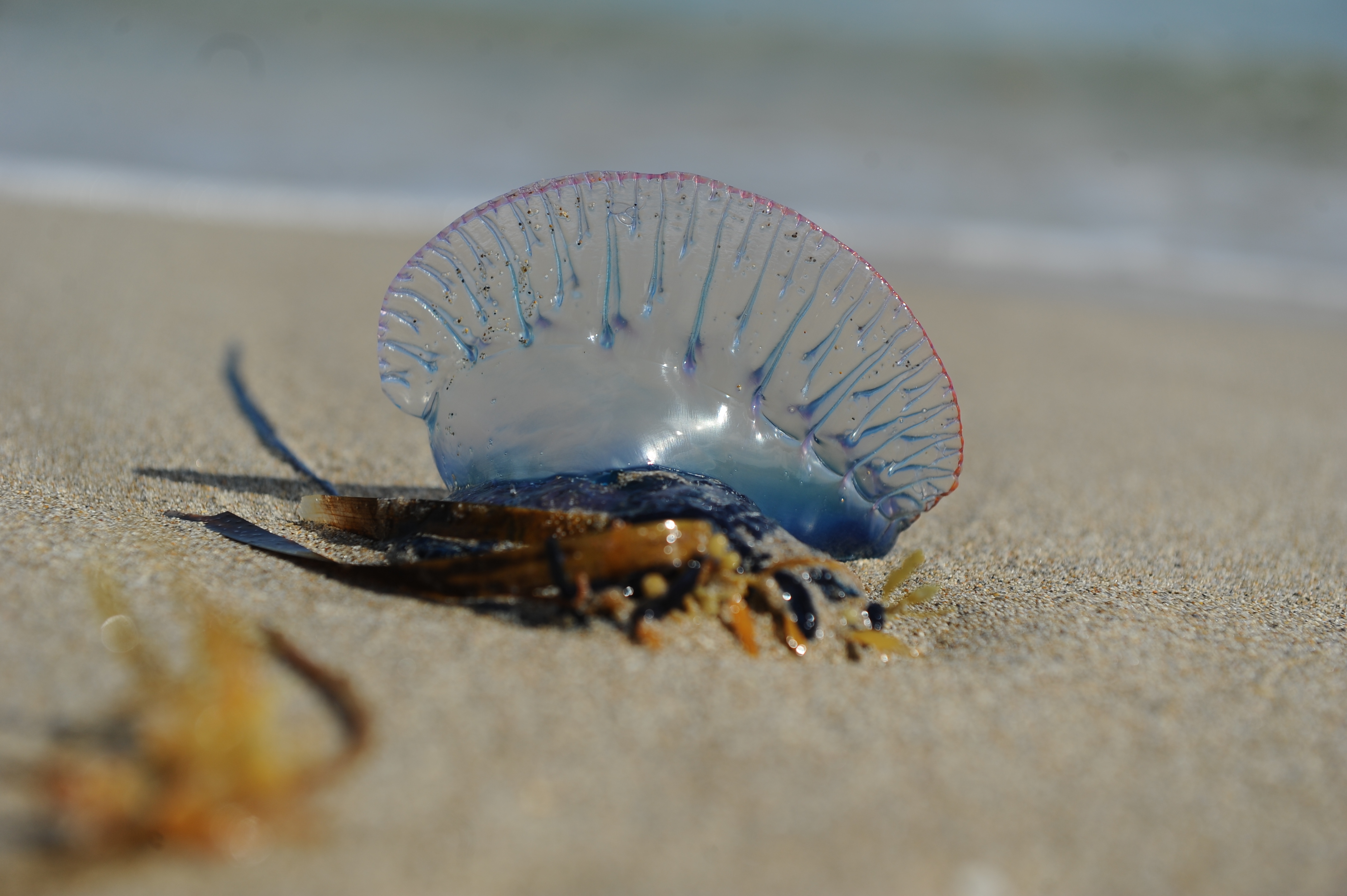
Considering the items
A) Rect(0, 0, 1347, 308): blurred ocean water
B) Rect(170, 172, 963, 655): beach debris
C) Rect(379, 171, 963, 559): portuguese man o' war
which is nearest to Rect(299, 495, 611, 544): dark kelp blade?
Rect(170, 172, 963, 655): beach debris

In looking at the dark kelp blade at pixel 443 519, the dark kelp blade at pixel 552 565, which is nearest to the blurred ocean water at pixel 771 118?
the dark kelp blade at pixel 443 519

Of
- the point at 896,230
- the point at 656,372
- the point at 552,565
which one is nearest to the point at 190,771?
the point at 552,565

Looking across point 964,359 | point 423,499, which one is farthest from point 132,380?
point 964,359

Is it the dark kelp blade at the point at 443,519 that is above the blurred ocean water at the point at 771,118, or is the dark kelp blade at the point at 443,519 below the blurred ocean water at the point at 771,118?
below

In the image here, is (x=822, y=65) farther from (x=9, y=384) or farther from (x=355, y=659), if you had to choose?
(x=355, y=659)

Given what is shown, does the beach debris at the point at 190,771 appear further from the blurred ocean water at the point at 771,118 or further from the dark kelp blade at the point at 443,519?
the blurred ocean water at the point at 771,118

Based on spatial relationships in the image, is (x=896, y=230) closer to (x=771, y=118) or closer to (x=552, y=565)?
(x=771, y=118)
